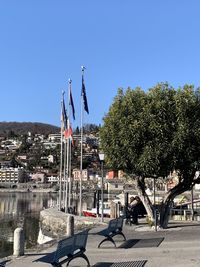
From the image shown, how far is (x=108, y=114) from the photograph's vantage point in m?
22.4

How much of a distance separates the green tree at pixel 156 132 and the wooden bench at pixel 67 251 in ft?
27.0

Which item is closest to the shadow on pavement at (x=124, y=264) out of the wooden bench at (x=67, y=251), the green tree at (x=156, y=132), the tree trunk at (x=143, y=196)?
the wooden bench at (x=67, y=251)

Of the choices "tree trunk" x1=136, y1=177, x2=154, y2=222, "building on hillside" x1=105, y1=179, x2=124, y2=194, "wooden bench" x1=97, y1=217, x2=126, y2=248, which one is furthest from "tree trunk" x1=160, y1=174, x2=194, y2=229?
"building on hillside" x1=105, y1=179, x2=124, y2=194

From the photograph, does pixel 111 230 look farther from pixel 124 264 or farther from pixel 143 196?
pixel 143 196

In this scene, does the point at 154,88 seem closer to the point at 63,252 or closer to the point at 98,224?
the point at 98,224

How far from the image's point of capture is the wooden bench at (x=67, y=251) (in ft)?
35.8

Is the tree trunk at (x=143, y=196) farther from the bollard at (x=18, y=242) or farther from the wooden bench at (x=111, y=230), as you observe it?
the bollard at (x=18, y=242)

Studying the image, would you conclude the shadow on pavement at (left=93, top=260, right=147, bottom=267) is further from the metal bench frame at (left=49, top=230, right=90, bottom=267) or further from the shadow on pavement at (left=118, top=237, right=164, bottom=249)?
the shadow on pavement at (left=118, top=237, right=164, bottom=249)

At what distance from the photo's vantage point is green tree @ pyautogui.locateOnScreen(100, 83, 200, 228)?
802 inches

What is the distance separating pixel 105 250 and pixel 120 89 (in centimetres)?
877

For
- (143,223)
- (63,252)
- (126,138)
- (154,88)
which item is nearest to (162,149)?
(126,138)

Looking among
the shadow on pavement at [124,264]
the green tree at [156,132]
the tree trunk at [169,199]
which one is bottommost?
the shadow on pavement at [124,264]

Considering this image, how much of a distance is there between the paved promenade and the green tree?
2.93 metres

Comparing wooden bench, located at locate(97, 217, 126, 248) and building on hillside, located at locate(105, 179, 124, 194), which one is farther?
building on hillside, located at locate(105, 179, 124, 194)
